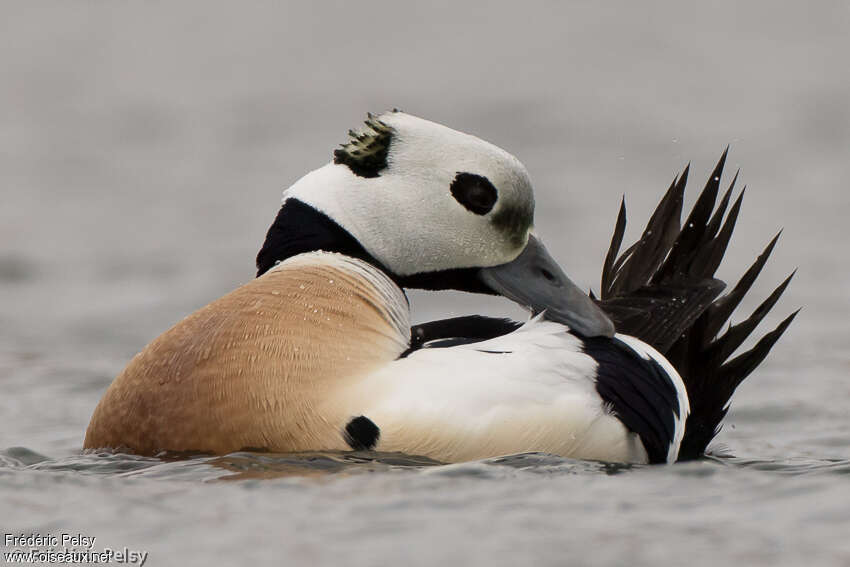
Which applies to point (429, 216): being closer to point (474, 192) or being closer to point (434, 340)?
point (474, 192)

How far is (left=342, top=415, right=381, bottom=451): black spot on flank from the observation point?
17.8ft

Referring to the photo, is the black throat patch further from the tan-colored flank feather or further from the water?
the water

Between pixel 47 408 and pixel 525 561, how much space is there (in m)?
4.32

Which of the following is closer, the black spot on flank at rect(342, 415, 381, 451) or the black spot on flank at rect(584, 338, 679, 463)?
the black spot on flank at rect(342, 415, 381, 451)

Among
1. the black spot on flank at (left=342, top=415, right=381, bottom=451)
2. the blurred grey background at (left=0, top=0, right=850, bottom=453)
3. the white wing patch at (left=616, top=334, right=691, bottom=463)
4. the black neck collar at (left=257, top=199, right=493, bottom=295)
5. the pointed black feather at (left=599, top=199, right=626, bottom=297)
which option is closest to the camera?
the black spot on flank at (left=342, top=415, right=381, bottom=451)

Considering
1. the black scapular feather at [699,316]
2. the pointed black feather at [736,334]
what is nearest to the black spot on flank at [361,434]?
the black scapular feather at [699,316]

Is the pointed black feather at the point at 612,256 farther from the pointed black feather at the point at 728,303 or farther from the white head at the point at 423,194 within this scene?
the white head at the point at 423,194

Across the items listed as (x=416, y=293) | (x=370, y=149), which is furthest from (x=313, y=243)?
(x=416, y=293)

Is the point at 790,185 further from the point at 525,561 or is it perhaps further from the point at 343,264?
the point at 525,561

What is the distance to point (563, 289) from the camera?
636 cm

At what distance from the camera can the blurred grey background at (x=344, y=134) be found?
11062 mm

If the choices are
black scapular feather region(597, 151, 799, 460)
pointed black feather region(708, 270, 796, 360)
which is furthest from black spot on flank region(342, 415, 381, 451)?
pointed black feather region(708, 270, 796, 360)

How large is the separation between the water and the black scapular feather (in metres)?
0.36

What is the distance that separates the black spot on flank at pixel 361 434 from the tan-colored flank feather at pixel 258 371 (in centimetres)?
4
